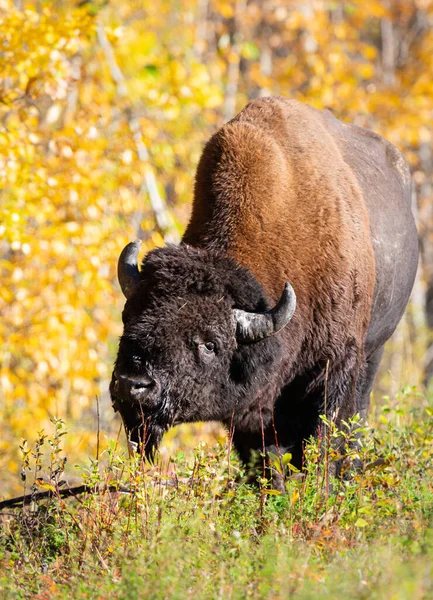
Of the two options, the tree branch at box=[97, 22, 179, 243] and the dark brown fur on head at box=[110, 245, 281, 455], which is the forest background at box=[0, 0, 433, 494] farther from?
the dark brown fur on head at box=[110, 245, 281, 455]

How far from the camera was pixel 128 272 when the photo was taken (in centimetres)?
516

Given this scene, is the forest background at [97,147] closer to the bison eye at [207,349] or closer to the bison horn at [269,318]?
the bison horn at [269,318]

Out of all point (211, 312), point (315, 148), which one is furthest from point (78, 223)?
point (211, 312)

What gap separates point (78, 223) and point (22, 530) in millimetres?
4335

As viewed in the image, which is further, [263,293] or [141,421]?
[263,293]

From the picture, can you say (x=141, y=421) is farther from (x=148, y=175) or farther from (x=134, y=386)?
(x=148, y=175)

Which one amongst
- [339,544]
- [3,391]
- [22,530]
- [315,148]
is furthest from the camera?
[3,391]

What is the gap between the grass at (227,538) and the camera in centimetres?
322

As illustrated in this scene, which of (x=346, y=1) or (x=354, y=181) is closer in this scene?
(x=354, y=181)

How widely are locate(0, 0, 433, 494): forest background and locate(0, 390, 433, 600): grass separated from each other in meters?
1.22

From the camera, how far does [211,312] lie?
481 centimetres

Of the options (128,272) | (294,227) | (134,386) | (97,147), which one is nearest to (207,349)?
(134,386)

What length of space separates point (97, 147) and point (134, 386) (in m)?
4.14

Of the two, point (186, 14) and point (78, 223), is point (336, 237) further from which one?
point (186, 14)
